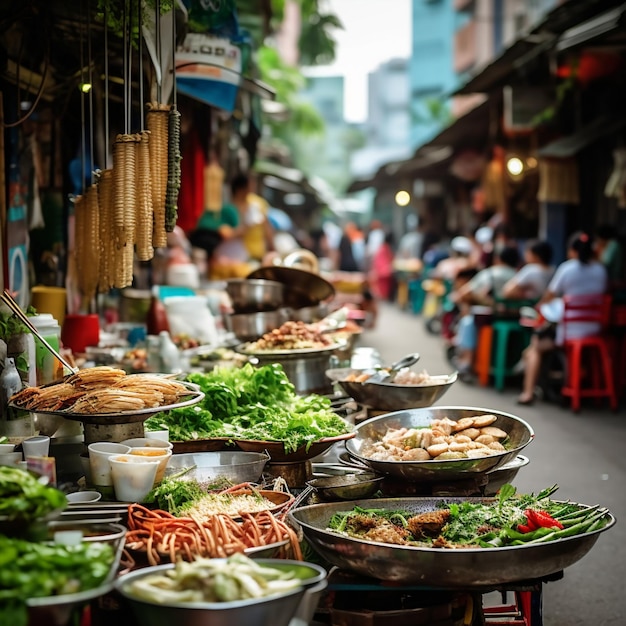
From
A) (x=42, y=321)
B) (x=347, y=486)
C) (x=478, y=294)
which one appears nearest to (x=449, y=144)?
(x=478, y=294)

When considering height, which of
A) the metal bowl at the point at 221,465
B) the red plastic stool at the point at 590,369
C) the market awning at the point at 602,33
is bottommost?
the red plastic stool at the point at 590,369

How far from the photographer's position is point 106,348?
21.4ft

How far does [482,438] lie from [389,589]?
4.13 feet

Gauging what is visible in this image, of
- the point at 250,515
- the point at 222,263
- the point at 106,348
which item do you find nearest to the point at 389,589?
the point at 250,515

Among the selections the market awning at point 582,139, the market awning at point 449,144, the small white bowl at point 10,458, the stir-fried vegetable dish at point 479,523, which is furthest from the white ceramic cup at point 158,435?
the market awning at point 449,144

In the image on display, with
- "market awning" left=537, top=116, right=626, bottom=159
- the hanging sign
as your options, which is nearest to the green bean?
the hanging sign

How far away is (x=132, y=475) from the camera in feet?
11.1

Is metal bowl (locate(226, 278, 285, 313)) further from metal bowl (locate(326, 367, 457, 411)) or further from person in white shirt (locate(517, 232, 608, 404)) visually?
person in white shirt (locate(517, 232, 608, 404))

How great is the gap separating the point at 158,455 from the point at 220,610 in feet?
4.25

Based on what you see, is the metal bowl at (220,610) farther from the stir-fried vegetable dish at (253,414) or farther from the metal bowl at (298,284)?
the metal bowl at (298,284)

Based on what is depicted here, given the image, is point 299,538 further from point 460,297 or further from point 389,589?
point 460,297

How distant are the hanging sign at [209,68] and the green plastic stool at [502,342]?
6.60 metres

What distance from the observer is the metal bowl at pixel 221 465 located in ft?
12.4

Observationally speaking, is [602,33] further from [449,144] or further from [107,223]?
[449,144]
